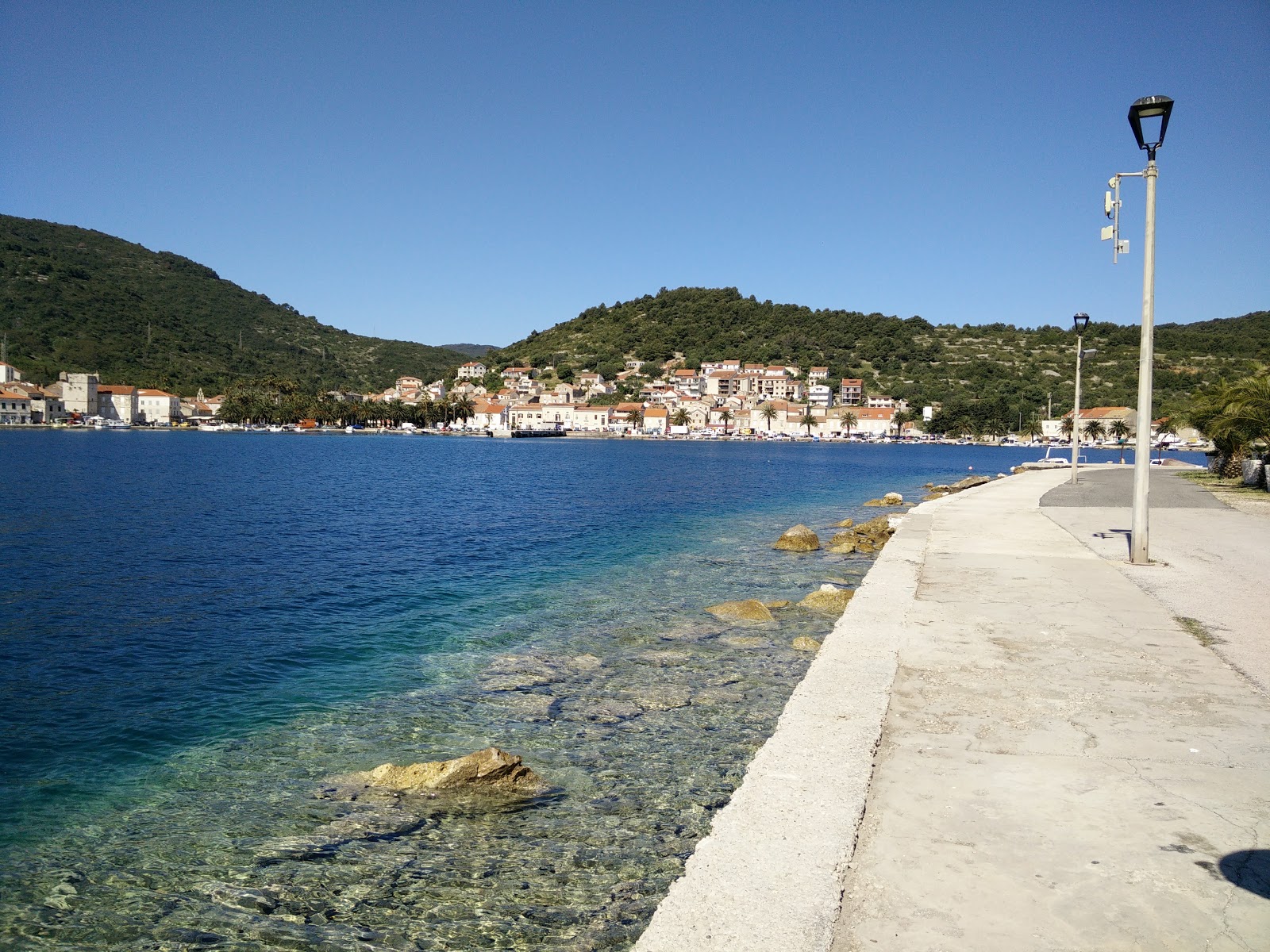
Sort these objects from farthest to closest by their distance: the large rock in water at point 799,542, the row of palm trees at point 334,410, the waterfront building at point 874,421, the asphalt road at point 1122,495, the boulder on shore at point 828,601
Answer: the waterfront building at point 874,421
the row of palm trees at point 334,410
the asphalt road at point 1122,495
the large rock in water at point 799,542
the boulder on shore at point 828,601

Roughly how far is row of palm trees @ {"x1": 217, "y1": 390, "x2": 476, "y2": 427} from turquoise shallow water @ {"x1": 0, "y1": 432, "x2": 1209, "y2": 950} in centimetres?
13801

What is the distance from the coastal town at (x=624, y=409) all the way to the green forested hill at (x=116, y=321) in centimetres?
620

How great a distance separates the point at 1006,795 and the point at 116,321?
182 m

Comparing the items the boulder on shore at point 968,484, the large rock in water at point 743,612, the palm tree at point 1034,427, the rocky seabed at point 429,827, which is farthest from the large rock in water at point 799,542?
the palm tree at point 1034,427

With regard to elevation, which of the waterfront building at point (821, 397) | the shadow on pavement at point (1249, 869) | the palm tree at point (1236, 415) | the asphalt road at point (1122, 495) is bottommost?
the shadow on pavement at point (1249, 869)

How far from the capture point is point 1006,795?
4180 millimetres

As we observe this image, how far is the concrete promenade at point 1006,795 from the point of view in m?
3.11

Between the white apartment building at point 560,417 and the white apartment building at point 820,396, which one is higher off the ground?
the white apartment building at point 820,396

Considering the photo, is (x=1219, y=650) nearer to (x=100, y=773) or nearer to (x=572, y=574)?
(x=100, y=773)

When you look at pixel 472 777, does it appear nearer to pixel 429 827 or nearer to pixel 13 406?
pixel 429 827

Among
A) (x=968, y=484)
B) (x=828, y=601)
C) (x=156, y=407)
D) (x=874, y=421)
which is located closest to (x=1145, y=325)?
(x=828, y=601)

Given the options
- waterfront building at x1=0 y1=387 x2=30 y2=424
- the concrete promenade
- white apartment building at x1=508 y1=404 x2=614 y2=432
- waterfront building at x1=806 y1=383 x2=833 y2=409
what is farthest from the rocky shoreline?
waterfront building at x1=806 y1=383 x2=833 y2=409

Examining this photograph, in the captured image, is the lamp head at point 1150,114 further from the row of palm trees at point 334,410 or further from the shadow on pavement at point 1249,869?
the row of palm trees at point 334,410

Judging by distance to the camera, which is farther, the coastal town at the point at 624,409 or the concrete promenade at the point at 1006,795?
the coastal town at the point at 624,409
